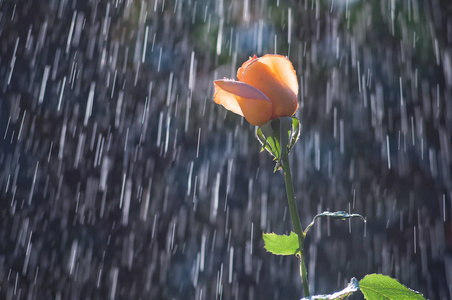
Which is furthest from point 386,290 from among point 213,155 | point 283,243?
point 213,155

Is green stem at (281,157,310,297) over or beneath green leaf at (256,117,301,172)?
beneath

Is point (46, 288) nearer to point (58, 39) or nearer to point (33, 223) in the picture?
point (33, 223)

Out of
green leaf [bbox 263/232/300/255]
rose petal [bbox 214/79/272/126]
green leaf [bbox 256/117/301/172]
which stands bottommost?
green leaf [bbox 263/232/300/255]

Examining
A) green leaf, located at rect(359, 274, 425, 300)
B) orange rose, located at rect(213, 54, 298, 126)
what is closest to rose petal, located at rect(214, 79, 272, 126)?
orange rose, located at rect(213, 54, 298, 126)

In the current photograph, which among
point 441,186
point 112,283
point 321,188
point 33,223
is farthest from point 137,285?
point 441,186

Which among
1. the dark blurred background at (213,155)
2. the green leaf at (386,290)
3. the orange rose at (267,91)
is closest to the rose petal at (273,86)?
the orange rose at (267,91)

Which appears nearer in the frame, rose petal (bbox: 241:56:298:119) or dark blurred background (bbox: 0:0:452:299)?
rose petal (bbox: 241:56:298:119)

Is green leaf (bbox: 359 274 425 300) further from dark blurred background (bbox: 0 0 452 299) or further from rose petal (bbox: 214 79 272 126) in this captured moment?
dark blurred background (bbox: 0 0 452 299)
